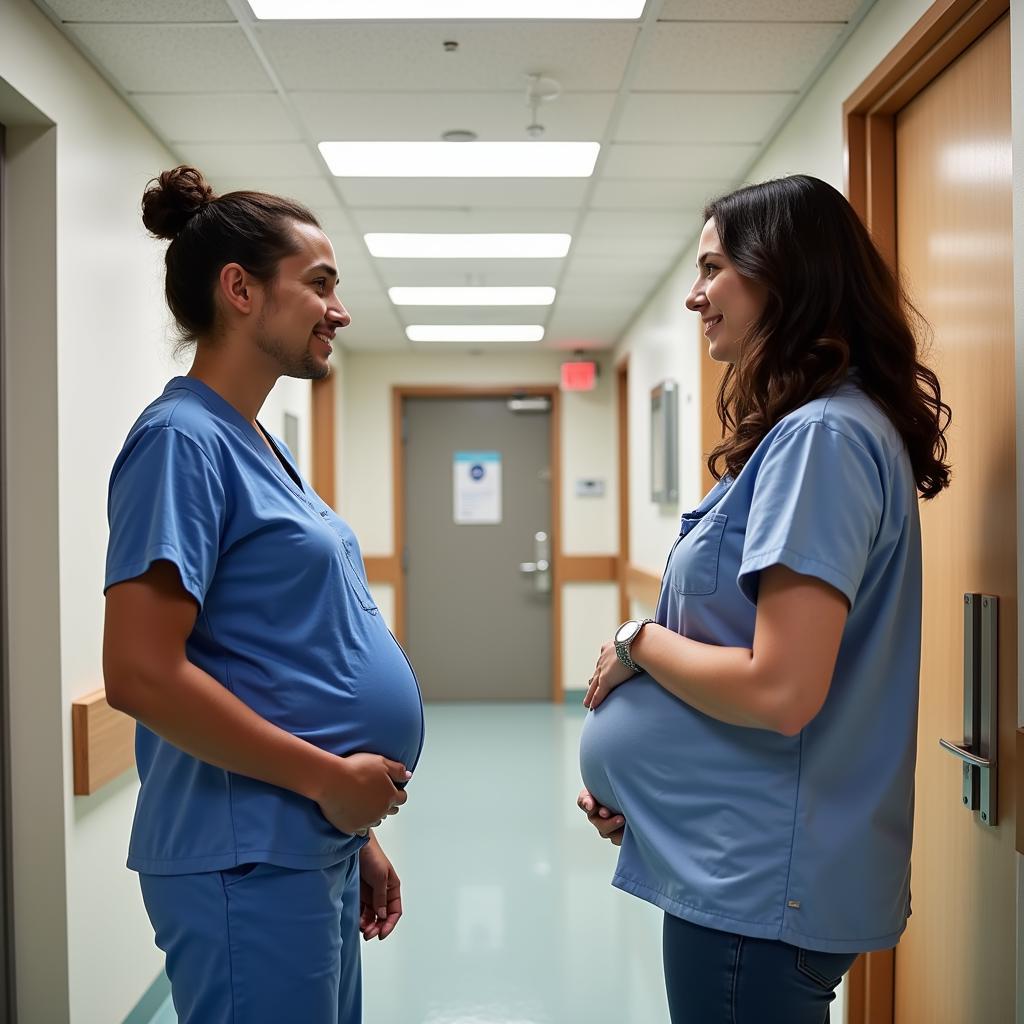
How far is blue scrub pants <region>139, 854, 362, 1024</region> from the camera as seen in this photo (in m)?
1.11

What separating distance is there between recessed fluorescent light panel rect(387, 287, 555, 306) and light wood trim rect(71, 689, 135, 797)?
285 cm

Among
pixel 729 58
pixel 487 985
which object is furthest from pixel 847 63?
pixel 487 985

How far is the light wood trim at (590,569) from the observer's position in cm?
643

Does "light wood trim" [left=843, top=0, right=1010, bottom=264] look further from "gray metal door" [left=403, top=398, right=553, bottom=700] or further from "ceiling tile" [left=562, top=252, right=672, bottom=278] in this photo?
"gray metal door" [left=403, top=398, right=553, bottom=700]

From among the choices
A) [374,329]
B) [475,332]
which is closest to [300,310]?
[374,329]

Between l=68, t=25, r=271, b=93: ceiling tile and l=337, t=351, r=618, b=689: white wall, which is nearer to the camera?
l=68, t=25, r=271, b=93: ceiling tile

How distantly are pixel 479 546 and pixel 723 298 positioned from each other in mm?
5332

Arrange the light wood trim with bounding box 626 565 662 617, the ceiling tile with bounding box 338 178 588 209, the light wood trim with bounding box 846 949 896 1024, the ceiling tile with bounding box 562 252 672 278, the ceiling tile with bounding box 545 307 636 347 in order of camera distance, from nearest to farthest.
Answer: the light wood trim with bounding box 846 949 896 1024 < the ceiling tile with bounding box 338 178 588 209 < the ceiling tile with bounding box 562 252 672 278 < the light wood trim with bounding box 626 565 662 617 < the ceiling tile with bounding box 545 307 636 347

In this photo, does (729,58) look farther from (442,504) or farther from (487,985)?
(442,504)

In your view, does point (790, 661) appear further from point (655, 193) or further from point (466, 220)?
point (466, 220)

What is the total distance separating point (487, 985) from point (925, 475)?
1.96 metres

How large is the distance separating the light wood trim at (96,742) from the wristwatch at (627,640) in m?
1.33

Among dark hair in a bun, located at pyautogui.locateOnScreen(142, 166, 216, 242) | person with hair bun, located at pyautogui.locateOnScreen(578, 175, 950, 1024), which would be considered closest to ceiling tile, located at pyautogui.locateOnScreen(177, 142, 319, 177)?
dark hair in a bun, located at pyautogui.locateOnScreen(142, 166, 216, 242)

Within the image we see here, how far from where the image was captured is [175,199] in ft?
4.25
